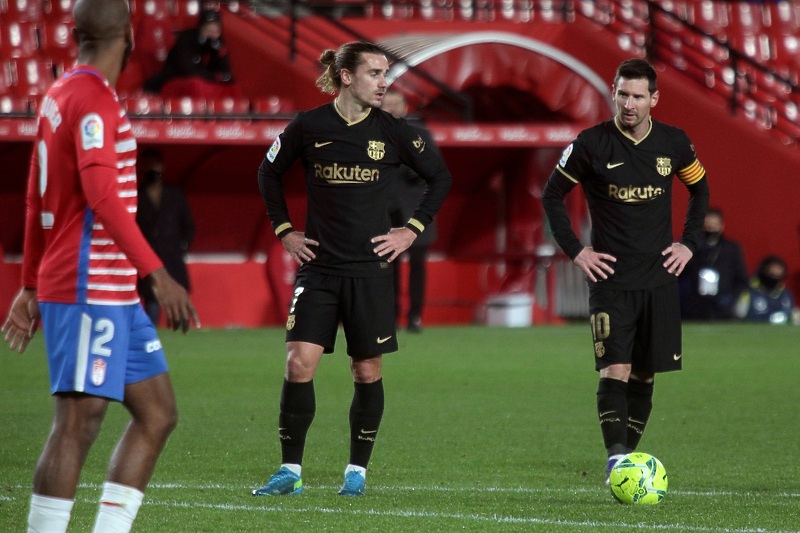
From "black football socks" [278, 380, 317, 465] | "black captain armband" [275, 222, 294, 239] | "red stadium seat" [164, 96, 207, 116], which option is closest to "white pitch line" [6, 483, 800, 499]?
"black football socks" [278, 380, 317, 465]

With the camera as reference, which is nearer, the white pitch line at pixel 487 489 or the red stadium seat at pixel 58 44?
the white pitch line at pixel 487 489

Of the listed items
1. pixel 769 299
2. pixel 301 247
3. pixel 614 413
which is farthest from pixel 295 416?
pixel 769 299

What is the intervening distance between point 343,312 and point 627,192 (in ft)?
4.54

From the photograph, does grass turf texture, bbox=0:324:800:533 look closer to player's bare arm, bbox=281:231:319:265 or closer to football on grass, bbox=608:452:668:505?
football on grass, bbox=608:452:668:505

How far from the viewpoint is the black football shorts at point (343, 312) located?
6070 mm

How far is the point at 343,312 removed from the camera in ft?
20.1

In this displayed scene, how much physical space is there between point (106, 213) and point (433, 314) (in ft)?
45.8

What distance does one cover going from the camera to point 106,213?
3.87m

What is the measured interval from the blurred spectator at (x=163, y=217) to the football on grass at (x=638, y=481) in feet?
29.6

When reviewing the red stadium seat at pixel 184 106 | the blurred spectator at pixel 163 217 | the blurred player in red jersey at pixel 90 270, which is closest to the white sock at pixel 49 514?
the blurred player in red jersey at pixel 90 270

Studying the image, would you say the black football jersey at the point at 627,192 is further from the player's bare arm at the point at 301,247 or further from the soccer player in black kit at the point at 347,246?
the player's bare arm at the point at 301,247

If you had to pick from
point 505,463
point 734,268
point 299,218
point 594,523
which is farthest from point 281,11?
point 594,523

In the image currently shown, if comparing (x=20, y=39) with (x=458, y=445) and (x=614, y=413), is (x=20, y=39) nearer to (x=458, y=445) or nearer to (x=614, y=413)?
(x=458, y=445)

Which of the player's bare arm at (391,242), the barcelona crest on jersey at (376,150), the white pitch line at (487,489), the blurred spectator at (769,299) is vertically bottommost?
the blurred spectator at (769,299)
